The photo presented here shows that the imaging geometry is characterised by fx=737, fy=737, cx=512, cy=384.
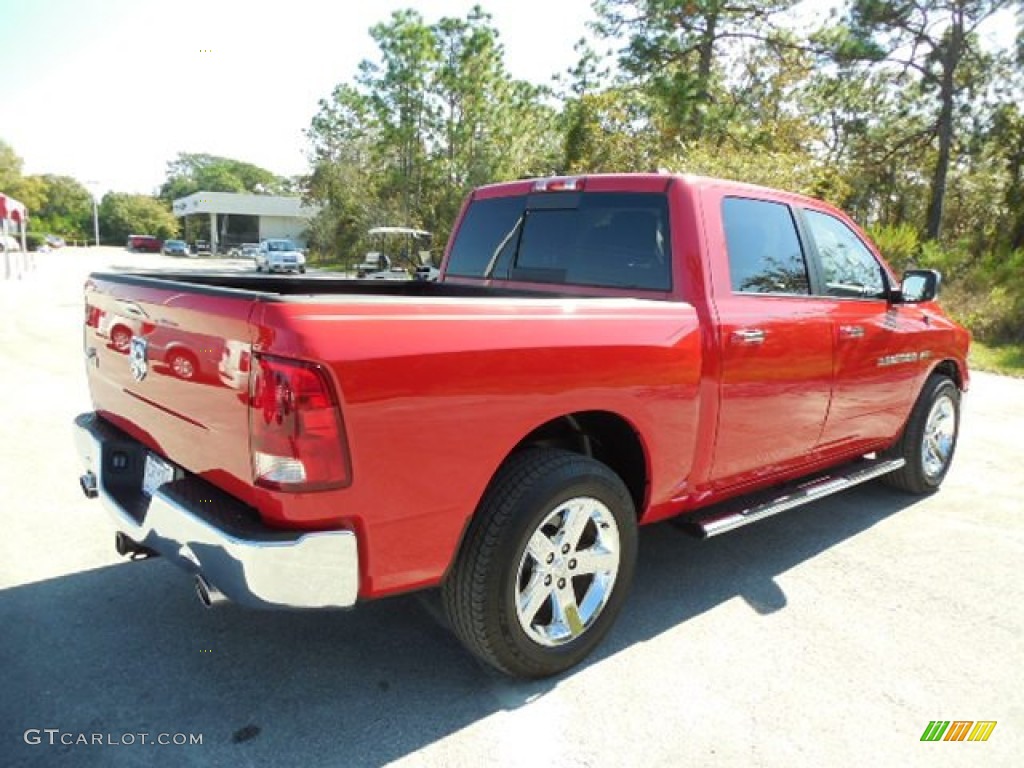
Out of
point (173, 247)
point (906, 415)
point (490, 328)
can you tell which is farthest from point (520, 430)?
point (173, 247)

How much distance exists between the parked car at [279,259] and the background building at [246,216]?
85.9ft

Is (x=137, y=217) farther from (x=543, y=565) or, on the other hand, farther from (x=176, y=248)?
(x=543, y=565)

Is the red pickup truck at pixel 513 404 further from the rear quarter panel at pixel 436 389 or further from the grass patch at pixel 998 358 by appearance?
the grass patch at pixel 998 358

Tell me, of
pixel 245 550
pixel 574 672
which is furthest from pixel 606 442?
pixel 245 550

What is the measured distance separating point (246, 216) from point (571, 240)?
81.8 meters

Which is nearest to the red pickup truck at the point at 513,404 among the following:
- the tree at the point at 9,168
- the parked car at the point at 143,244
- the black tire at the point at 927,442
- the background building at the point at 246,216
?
the black tire at the point at 927,442

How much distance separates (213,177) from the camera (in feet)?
408

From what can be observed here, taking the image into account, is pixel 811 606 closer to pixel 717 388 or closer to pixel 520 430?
pixel 717 388

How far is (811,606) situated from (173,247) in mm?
68635

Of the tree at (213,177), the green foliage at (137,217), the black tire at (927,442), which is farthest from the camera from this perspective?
the tree at (213,177)

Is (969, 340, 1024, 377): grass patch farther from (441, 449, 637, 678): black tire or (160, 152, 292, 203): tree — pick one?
(160, 152, 292, 203): tree

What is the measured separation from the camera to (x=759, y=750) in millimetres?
2426

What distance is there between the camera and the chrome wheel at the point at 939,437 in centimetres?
500

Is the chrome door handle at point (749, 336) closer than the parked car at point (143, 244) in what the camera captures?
Yes
